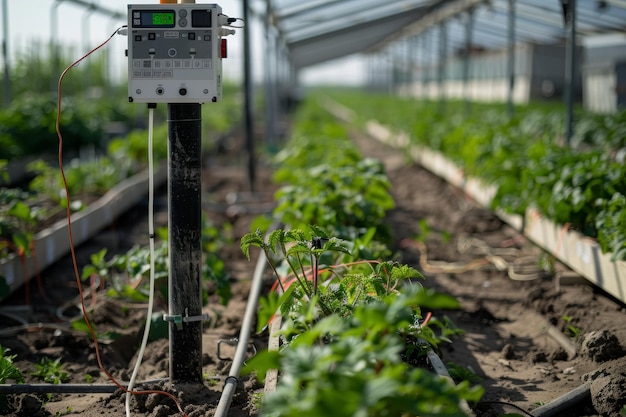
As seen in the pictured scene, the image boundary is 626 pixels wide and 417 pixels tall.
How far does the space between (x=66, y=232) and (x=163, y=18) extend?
11.9ft

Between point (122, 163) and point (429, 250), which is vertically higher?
point (122, 163)

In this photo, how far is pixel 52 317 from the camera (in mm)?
5305

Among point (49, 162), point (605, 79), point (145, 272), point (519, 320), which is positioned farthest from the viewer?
point (605, 79)

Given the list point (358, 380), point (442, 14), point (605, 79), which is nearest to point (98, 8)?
point (442, 14)

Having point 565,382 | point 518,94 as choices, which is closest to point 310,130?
point 565,382

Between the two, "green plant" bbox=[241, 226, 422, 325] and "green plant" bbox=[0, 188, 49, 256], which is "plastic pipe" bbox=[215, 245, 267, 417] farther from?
"green plant" bbox=[0, 188, 49, 256]

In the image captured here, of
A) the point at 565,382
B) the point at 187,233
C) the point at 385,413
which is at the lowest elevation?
the point at 565,382

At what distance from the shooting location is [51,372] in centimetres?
416

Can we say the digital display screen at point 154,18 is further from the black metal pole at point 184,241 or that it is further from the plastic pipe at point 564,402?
the plastic pipe at point 564,402

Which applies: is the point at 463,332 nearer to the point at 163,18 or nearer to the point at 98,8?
the point at 163,18

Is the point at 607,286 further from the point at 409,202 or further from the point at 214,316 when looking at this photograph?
the point at 409,202

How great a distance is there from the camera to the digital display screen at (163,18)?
11.6 ft

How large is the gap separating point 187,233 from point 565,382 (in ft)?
6.83

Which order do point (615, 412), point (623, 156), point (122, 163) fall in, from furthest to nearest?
1. point (122, 163)
2. point (623, 156)
3. point (615, 412)
